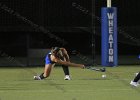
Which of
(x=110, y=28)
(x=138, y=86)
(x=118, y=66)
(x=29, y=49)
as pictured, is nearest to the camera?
(x=138, y=86)

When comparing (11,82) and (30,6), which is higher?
(30,6)

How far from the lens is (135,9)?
28.0 meters

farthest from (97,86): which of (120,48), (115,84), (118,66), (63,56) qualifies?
(120,48)

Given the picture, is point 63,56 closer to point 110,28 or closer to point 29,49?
point 110,28

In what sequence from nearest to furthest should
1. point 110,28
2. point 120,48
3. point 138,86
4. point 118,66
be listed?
point 138,86 → point 110,28 → point 118,66 → point 120,48

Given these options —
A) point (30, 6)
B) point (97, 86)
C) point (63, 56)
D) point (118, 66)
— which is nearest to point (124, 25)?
point (118, 66)

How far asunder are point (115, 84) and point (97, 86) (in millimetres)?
902

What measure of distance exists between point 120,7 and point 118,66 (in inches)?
139

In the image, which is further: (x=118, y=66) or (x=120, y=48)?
(x=120, y=48)

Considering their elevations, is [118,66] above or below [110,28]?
below

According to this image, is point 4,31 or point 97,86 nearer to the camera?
point 97,86

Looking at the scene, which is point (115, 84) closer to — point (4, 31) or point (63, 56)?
point (63, 56)

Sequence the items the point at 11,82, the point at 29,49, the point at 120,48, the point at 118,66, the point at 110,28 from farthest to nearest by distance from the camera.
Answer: the point at 120,48 → the point at 29,49 → the point at 118,66 → the point at 110,28 → the point at 11,82

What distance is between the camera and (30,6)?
88.1ft
